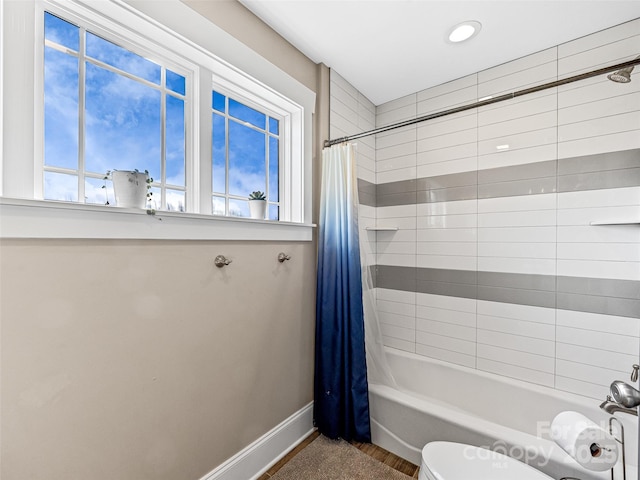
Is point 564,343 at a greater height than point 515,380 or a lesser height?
greater

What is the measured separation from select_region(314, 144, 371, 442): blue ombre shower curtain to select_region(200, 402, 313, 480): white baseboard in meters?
0.14

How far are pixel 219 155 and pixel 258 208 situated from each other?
375 millimetres

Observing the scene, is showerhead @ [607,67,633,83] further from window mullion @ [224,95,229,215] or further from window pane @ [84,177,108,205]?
window pane @ [84,177,108,205]

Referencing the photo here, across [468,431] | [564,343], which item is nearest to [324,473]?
[468,431]

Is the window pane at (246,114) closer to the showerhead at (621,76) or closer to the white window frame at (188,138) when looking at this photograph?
the white window frame at (188,138)

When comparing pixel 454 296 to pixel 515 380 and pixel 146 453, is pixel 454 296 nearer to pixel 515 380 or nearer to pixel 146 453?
pixel 515 380

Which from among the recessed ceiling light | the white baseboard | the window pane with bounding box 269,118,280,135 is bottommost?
the white baseboard

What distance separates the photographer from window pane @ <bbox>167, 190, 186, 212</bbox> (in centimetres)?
141

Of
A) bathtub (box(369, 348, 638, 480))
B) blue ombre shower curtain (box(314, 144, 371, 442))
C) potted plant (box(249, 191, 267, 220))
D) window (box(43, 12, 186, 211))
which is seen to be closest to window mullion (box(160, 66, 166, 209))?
window (box(43, 12, 186, 211))

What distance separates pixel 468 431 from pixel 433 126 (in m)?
2.11

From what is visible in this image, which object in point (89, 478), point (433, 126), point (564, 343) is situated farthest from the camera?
point (433, 126)

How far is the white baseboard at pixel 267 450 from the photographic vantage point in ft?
4.86

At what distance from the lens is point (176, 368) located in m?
1.29

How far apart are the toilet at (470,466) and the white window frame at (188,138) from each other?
134 cm
